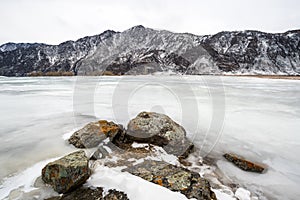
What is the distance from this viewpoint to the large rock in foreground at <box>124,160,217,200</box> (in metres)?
2.72

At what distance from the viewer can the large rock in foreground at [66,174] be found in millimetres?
2641

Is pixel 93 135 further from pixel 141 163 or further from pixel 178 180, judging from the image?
pixel 178 180

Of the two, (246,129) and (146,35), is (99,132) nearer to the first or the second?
(246,129)

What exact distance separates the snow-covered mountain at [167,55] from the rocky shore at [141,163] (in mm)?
67445

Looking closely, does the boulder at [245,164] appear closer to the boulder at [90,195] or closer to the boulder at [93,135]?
the boulder at [90,195]

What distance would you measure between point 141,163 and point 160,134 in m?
1.12

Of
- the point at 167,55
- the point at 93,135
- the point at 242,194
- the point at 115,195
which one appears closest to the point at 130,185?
the point at 115,195

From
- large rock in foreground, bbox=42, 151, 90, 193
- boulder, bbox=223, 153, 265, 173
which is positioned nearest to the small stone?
large rock in foreground, bbox=42, 151, 90, 193

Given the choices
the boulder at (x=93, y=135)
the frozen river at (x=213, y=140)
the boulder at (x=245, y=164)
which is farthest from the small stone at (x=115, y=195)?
the boulder at (x=245, y=164)

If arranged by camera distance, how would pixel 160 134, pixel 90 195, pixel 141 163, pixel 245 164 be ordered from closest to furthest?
1. pixel 90 195
2. pixel 141 163
3. pixel 245 164
4. pixel 160 134

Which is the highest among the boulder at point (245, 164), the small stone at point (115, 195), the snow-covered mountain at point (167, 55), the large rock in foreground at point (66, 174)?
the snow-covered mountain at point (167, 55)

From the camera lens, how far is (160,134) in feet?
15.2

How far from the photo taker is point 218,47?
133 metres

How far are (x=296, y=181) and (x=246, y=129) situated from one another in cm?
271
